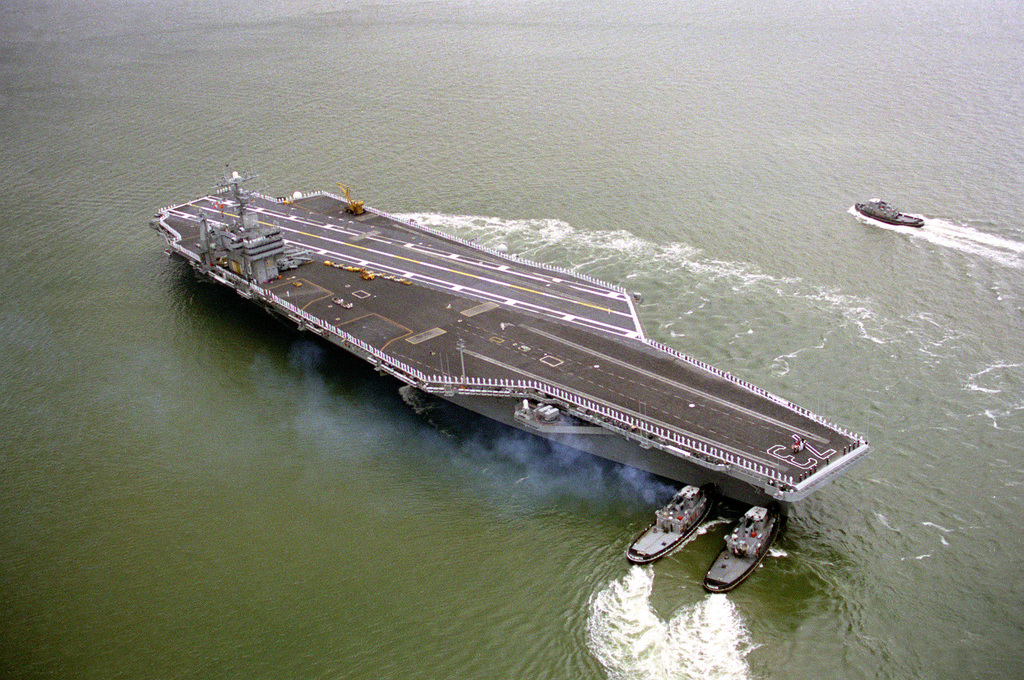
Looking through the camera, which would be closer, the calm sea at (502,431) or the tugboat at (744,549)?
the calm sea at (502,431)

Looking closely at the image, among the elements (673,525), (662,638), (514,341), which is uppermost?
(514,341)

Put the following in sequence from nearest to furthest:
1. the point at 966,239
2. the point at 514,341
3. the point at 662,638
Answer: the point at 662,638 < the point at 514,341 < the point at 966,239

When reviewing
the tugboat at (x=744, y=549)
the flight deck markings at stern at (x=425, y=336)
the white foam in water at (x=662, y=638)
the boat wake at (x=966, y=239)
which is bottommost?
the white foam in water at (x=662, y=638)

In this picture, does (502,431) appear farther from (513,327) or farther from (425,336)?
(425,336)

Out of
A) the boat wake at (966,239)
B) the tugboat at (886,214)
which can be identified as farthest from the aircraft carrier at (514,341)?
the boat wake at (966,239)

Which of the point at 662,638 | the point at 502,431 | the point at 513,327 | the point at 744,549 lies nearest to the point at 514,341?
the point at 513,327

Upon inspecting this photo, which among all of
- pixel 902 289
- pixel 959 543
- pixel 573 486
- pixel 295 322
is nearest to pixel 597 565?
pixel 573 486

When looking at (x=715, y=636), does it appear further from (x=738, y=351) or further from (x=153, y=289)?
(x=153, y=289)

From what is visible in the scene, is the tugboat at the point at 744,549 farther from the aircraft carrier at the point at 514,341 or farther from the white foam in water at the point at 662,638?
the aircraft carrier at the point at 514,341
